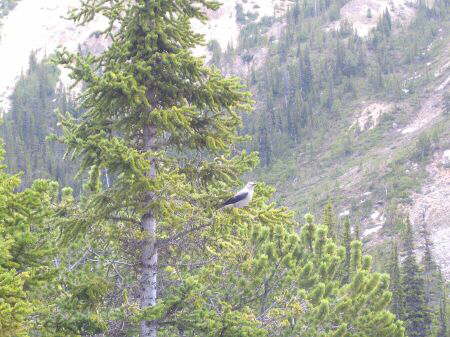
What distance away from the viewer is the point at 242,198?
706cm

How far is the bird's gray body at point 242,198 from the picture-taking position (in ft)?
23.1

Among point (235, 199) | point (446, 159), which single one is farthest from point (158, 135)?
point (446, 159)

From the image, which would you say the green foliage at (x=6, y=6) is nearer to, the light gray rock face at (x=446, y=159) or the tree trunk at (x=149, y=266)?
the light gray rock face at (x=446, y=159)

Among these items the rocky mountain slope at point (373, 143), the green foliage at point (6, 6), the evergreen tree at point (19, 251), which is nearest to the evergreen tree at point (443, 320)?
the rocky mountain slope at point (373, 143)

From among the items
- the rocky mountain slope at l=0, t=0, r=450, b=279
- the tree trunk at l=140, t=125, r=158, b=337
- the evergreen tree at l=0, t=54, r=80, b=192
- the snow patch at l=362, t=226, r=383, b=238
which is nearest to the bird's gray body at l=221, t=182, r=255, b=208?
the tree trunk at l=140, t=125, r=158, b=337

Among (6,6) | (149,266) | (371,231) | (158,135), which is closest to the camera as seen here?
(149,266)

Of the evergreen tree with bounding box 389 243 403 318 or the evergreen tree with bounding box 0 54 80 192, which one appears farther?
the evergreen tree with bounding box 0 54 80 192

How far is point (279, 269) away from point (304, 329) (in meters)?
1.36

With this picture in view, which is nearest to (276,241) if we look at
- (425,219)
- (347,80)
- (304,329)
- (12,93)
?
(304,329)

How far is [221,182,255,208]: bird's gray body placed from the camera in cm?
705

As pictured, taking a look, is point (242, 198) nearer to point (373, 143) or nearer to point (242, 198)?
point (242, 198)

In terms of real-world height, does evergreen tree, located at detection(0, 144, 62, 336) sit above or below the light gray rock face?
below

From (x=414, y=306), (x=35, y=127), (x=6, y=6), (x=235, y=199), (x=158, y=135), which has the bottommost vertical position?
(x=235, y=199)

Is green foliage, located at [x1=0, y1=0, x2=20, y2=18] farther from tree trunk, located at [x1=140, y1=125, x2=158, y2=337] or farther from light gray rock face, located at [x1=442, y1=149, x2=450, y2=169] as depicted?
tree trunk, located at [x1=140, y1=125, x2=158, y2=337]
